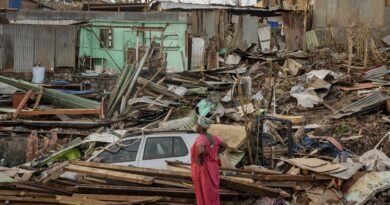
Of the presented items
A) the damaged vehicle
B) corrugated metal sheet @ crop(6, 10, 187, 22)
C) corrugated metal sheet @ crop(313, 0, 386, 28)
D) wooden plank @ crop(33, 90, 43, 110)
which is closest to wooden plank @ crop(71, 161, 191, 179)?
the damaged vehicle

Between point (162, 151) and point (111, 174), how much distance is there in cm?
124

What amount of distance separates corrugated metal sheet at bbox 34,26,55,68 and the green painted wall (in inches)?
55.3

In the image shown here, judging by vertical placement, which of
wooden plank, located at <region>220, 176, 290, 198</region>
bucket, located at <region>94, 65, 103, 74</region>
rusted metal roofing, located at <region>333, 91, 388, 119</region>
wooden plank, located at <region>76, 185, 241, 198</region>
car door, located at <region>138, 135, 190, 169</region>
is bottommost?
wooden plank, located at <region>76, 185, 241, 198</region>

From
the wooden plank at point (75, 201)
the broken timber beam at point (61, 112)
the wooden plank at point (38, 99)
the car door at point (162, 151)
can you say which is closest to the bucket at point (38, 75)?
the wooden plank at point (38, 99)

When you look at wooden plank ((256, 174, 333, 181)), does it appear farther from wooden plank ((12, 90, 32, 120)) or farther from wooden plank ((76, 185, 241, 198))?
wooden plank ((12, 90, 32, 120))

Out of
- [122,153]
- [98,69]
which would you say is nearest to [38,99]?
[98,69]

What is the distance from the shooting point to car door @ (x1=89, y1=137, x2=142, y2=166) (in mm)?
9070

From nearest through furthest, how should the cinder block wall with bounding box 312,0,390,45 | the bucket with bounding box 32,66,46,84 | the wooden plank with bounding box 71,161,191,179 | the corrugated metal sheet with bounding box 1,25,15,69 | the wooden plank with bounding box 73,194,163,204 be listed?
the wooden plank with bounding box 73,194,163,204, the wooden plank with bounding box 71,161,191,179, the bucket with bounding box 32,66,46,84, the corrugated metal sheet with bounding box 1,25,15,69, the cinder block wall with bounding box 312,0,390,45

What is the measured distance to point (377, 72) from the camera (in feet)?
59.4

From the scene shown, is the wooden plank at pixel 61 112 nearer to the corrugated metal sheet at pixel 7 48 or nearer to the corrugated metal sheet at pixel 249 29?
the corrugated metal sheet at pixel 7 48

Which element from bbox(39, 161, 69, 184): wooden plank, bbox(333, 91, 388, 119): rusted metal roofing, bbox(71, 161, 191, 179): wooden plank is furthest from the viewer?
bbox(333, 91, 388, 119): rusted metal roofing

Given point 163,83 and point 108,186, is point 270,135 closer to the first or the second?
point 108,186

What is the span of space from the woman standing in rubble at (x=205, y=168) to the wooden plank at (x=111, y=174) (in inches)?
49.2

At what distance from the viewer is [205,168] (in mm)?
6879
